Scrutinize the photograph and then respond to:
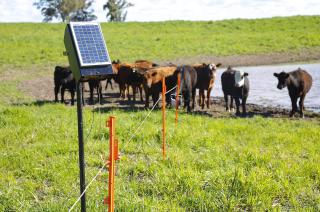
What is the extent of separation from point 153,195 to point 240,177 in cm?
A: 135

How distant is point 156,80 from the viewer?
1361cm

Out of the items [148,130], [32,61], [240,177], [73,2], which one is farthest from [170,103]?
[73,2]

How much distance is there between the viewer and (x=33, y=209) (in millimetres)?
5141

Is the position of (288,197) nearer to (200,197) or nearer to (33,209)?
(200,197)

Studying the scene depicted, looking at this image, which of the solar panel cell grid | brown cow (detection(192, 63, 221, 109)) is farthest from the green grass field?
the solar panel cell grid

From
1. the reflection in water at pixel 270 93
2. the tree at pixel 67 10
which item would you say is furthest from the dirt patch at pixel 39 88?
the tree at pixel 67 10

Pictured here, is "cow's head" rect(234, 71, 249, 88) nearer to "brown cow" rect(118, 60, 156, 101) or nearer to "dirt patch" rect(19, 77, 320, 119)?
"dirt patch" rect(19, 77, 320, 119)

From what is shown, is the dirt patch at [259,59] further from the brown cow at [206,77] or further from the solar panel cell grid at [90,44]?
the solar panel cell grid at [90,44]

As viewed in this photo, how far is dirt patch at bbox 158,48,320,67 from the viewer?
99.3ft

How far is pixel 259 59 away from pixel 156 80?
65.5 ft

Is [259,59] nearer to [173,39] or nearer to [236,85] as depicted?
[173,39]

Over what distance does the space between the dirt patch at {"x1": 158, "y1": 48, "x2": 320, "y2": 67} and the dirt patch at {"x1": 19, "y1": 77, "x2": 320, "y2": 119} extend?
479 inches

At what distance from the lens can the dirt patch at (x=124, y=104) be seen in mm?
13153

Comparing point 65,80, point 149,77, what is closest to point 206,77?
point 149,77
